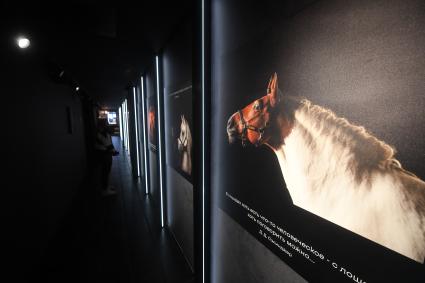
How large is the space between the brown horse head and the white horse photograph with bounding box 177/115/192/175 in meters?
0.98

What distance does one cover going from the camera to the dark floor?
2518 mm

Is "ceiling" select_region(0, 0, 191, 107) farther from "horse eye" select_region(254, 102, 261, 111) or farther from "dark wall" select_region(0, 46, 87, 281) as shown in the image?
"horse eye" select_region(254, 102, 261, 111)

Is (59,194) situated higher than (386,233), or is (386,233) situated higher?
(386,233)

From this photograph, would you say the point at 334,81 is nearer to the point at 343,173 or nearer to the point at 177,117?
the point at 343,173

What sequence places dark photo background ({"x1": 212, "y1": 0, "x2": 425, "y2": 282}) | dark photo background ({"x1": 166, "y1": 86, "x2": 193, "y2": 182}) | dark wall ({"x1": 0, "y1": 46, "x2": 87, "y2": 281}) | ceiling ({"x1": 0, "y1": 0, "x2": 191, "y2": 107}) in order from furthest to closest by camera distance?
dark photo background ({"x1": 166, "y1": 86, "x2": 193, "y2": 182}) < dark wall ({"x1": 0, "y1": 46, "x2": 87, "y2": 281}) < ceiling ({"x1": 0, "y1": 0, "x2": 191, "y2": 107}) < dark photo background ({"x1": 212, "y1": 0, "x2": 425, "y2": 282})

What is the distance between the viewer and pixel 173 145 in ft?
9.27

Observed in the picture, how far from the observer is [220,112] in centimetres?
162

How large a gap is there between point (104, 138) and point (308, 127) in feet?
18.9

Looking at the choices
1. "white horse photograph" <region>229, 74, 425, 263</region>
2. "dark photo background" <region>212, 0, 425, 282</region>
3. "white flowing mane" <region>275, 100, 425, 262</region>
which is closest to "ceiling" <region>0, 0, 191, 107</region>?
"dark photo background" <region>212, 0, 425, 282</region>

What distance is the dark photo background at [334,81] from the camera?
0.59 metres

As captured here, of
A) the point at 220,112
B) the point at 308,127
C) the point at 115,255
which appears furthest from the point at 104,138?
the point at 308,127

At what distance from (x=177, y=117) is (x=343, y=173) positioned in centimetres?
210

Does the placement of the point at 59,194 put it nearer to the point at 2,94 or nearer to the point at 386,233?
the point at 2,94

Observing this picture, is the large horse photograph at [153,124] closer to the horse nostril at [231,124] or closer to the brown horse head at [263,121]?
the horse nostril at [231,124]
